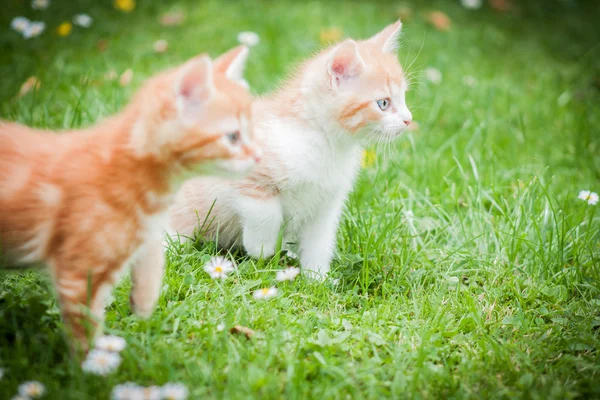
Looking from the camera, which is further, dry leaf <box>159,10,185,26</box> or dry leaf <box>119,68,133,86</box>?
dry leaf <box>159,10,185,26</box>

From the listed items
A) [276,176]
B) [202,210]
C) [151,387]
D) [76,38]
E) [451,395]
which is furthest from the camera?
[76,38]

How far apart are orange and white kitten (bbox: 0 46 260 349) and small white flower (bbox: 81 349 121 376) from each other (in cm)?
9

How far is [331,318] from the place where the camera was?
2.20m

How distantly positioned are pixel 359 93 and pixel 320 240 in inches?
25.0

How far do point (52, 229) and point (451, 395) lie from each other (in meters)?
1.28

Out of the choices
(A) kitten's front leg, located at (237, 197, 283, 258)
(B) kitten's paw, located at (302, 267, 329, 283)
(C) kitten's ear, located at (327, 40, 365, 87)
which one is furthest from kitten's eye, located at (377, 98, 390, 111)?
(B) kitten's paw, located at (302, 267, 329, 283)

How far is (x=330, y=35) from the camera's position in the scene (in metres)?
4.50

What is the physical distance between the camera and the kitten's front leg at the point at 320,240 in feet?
8.43

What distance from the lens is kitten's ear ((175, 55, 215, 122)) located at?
5.31ft

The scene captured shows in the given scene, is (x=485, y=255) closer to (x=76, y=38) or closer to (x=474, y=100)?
(x=474, y=100)

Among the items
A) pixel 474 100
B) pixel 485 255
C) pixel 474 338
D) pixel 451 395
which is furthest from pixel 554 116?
pixel 451 395

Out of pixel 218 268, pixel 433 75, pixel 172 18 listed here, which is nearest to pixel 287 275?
pixel 218 268

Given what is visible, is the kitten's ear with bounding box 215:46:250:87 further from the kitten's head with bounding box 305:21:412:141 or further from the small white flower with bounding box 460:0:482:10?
the small white flower with bounding box 460:0:482:10

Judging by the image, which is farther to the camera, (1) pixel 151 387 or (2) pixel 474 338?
(2) pixel 474 338
